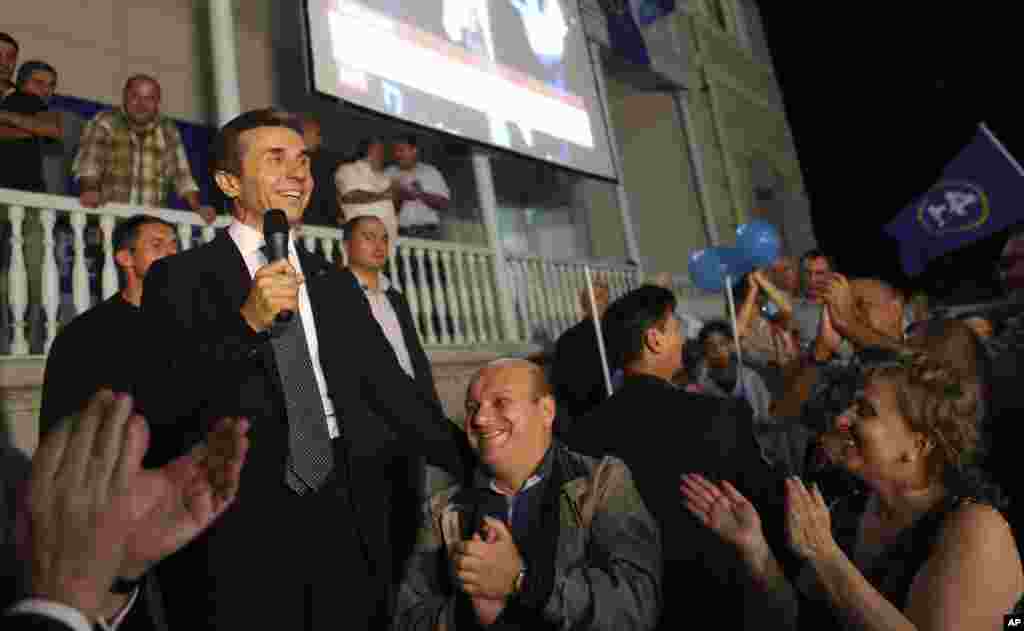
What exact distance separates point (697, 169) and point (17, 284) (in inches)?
330

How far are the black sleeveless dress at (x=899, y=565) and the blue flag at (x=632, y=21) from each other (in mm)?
7378

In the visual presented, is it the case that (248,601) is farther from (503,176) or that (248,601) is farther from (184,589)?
(503,176)

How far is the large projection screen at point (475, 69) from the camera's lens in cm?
441

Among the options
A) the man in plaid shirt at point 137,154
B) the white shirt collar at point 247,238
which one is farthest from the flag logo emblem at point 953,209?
the white shirt collar at point 247,238

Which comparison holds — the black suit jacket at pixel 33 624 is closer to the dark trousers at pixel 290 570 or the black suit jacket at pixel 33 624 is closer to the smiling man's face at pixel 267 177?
the dark trousers at pixel 290 570

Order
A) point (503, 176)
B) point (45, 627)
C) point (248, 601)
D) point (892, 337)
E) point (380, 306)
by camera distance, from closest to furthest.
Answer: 1. point (45, 627)
2. point (248, 601)
3. point (892, 337)
4. point (380, 306)
5. point (503, 176)

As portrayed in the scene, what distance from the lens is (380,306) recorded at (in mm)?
3643

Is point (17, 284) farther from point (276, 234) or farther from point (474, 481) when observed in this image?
point (474, 481)

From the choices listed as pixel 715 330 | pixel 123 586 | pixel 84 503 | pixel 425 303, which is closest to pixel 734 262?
pixel 715 330

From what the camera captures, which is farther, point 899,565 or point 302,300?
point 302,300

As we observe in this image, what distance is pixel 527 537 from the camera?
1629mm

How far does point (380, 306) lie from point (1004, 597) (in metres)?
2.90

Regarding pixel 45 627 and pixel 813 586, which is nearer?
pixel 45 627

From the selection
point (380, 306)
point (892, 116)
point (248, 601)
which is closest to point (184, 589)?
point (248, 601)
